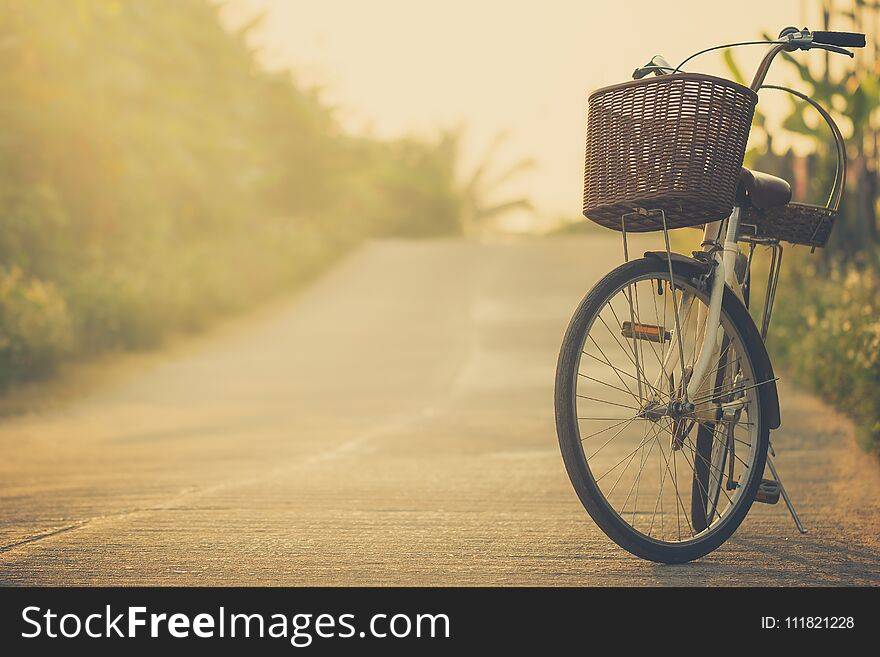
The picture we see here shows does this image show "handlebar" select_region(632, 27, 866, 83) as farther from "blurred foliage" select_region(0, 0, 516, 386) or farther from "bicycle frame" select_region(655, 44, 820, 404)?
"blurred foliage" select_region(0, 0, 516, 386)

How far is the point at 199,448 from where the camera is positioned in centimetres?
877

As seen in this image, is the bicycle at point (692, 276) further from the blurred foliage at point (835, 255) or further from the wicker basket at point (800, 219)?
the blurred foliage at point (835, 255)

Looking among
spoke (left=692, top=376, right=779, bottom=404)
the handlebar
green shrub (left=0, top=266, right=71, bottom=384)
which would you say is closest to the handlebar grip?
the handlebar

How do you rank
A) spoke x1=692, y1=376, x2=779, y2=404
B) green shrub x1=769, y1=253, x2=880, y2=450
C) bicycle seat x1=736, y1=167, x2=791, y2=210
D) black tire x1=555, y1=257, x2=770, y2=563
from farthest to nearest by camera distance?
green shrub x1=769, y1=253, x2=880, y2=450 < bicycle seat x1=736, y1=167, x2=791, y2=210 < spoke x1=692, y1=376, x2=779, y2=404 < black tire x1=555, y1=257, x2=770, y2=563

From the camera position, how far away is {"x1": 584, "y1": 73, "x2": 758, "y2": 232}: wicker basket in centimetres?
374

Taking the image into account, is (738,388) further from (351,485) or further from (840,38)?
(351,485)

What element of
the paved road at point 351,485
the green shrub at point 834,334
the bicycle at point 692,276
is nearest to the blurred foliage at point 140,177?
the paved road at point 351,485

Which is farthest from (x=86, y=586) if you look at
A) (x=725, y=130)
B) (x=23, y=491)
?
(x=23, y=491)

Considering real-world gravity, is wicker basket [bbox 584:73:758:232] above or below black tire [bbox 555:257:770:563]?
above

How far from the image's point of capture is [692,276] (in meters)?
3.98

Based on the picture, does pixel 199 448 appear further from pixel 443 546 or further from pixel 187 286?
pixel 187 286

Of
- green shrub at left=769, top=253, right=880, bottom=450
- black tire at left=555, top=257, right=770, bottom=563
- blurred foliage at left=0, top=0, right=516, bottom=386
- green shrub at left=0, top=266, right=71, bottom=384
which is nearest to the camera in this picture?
black tire at left=555, top=257, right=770, bottom=563

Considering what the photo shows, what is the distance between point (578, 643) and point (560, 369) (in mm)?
929

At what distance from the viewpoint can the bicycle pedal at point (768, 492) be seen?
410cm
